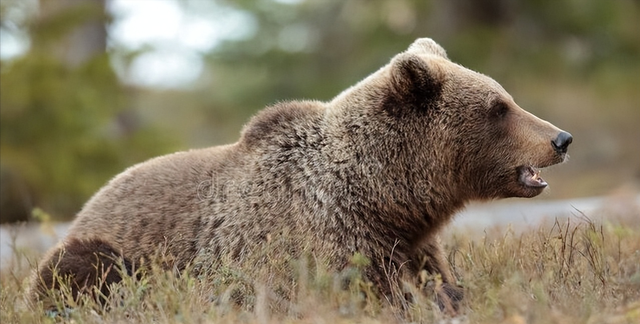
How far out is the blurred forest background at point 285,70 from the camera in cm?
1280

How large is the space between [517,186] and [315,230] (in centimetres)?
137

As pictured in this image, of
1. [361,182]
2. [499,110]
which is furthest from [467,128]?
[361,182]

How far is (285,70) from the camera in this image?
21.8 metres

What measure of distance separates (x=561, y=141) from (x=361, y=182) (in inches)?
49.6

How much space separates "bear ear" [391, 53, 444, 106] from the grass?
3.50 ft

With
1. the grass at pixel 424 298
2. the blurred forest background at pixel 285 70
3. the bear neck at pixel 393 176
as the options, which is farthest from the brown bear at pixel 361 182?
the blurred forest background at pixel 285 70

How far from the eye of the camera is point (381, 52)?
18266 mm

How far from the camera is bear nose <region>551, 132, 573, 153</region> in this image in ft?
18.3

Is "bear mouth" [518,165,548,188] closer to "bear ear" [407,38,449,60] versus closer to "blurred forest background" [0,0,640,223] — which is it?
"bear ear" [407,38,449,60]

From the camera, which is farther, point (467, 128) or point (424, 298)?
point (467, 128)

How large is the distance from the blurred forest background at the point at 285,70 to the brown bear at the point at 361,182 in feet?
16.7

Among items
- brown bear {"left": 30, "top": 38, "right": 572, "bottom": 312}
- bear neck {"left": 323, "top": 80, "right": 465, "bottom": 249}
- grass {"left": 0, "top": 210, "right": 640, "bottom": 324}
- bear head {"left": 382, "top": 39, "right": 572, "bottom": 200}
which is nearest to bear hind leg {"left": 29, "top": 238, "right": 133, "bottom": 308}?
brown bear {"left": 30, "top": 38, "right": 572, "bottom": 312}

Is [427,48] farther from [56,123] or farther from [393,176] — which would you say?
[56,123]

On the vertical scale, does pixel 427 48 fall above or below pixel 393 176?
above
